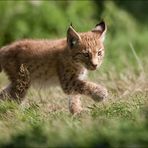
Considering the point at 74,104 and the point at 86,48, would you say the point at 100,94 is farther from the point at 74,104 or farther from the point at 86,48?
the point at 86,48

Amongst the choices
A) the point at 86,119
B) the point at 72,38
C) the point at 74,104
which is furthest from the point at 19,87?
the point at 86,119

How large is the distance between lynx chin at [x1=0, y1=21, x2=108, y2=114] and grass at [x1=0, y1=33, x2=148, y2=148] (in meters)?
0.29

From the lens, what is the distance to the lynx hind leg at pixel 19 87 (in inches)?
425

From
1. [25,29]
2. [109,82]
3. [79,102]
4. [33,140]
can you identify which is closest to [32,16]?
[25,29]

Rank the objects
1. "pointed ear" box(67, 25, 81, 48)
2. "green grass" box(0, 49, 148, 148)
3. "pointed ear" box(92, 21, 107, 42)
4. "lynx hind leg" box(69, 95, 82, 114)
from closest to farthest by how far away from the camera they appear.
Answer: "green grass" box(0, 49, 148, 148) → "lynx hind leg" box(69, 95, 82, 114) → "pointed ear" box(67, 25, 81, 48) → "pointed ear" box(92, 21, 107, 42)

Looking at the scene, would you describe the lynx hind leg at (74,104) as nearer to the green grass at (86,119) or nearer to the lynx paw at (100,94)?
the green grass at (86,119)

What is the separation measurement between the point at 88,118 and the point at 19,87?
2.50 metres

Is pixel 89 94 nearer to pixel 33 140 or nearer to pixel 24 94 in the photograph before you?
pixel 24 94

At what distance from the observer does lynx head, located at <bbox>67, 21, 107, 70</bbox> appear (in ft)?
35.4

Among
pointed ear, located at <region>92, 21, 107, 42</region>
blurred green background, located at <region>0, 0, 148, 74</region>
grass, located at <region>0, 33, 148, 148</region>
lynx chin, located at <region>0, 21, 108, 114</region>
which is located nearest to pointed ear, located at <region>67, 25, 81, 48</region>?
lynx chin, located at <region>0, 21, 108, 114</region>

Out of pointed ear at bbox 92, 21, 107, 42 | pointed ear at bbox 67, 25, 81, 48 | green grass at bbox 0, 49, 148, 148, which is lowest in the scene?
green grass at bbox 0, 49, 148, 148

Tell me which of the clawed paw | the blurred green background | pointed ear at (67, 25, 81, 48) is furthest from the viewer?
the blurred green background

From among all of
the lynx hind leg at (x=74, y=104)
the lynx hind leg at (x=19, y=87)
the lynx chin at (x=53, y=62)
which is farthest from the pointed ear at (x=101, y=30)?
the lynx hind leg at (x=19, y=87)

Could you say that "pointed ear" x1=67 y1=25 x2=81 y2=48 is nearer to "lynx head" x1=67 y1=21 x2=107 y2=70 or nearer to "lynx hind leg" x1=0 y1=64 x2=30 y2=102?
"lynx head" x1=67 y1=21 x2=107 y2=70
